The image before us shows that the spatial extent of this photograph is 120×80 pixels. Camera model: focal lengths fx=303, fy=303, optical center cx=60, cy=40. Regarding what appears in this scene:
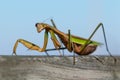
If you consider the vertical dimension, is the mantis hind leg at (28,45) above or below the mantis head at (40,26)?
below

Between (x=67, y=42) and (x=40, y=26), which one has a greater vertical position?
(x=40, y=26)

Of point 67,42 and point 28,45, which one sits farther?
point 67,42

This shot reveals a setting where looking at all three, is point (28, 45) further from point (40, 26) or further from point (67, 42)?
point (67, 42)

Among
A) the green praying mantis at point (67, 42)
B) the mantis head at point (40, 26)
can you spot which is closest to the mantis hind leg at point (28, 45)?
the green praying mantis at point (67, 42)

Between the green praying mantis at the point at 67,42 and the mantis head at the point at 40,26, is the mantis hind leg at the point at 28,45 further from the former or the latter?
the mantis head at the point at 40,26

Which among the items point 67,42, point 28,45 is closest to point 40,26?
point 67,42

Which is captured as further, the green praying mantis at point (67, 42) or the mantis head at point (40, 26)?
the mantis head at point (40, 26)

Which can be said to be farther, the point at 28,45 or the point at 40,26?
the point at 40,26

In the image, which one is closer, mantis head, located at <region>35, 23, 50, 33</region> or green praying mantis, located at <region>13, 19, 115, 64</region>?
green praying mantis, located at <region>13, 19, 115, 64</region>

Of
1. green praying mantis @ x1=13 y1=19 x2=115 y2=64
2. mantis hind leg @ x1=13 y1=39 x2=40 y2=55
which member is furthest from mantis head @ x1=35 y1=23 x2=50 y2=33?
mantis hind leg @ x1=13 y1=39 x2=40 y2=55

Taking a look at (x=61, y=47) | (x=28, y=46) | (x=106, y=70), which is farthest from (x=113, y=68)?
(x=61, y=47)

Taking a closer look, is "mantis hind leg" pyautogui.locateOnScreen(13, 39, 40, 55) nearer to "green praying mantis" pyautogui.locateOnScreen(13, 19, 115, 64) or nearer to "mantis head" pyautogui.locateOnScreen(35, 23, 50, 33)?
"green praying mantis" pyautogui.locateOnScreen(13, 19, 115, 64)
